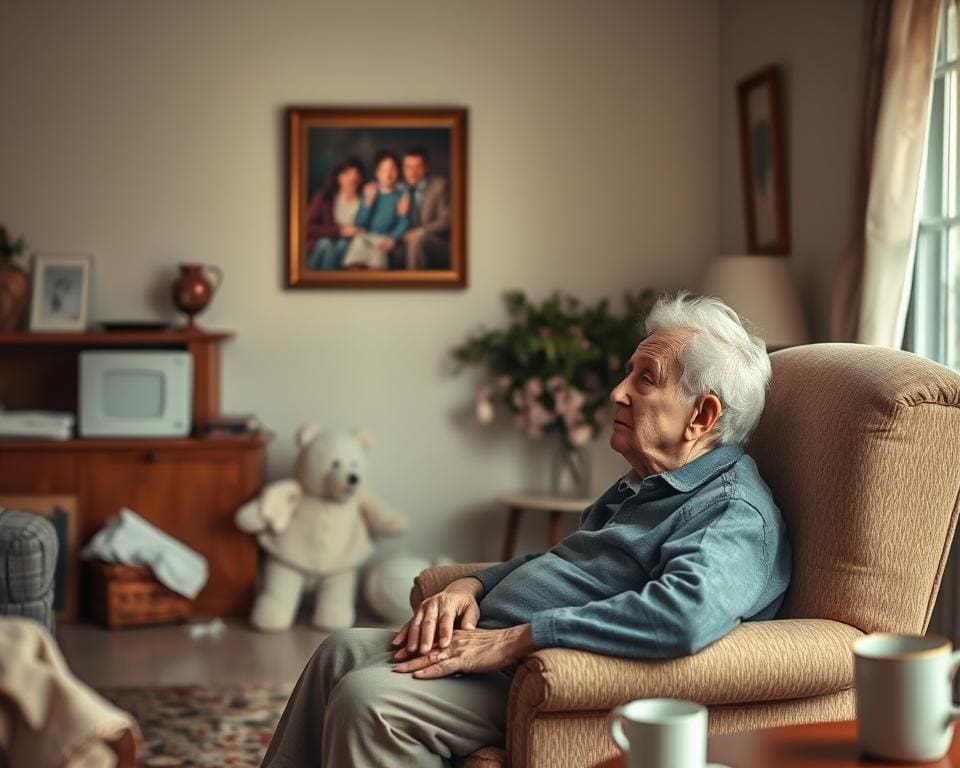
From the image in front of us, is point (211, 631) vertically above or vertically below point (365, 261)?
below

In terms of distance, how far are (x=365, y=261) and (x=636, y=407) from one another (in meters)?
2.91

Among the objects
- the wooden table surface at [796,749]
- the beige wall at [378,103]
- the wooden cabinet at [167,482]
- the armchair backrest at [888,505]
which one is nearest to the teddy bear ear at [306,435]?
the wooden cabinet at [167,482]

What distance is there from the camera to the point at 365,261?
4.98 meters

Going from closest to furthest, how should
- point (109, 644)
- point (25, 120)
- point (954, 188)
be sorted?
1. point (954, 188)
2. point (109, 644)
3. point (25, 120)

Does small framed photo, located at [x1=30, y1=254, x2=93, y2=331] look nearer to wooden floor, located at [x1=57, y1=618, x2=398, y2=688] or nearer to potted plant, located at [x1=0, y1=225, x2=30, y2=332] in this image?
potted plant, located at [x1=0, y1=225, x2=30, y2=332]

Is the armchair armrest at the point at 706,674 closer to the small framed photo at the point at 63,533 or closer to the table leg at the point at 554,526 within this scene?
the table leg at the point at 554,526

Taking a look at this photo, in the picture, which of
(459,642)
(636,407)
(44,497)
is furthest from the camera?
(44,497)

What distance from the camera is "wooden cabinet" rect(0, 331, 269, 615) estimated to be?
4621 mm

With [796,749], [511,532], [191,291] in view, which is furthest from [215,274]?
[796,749]

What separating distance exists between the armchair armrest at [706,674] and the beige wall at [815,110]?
203cm

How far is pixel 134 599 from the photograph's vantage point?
4520mm

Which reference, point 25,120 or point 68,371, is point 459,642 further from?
point 25,120

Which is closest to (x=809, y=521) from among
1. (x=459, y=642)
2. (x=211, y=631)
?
(x=459, y=642)

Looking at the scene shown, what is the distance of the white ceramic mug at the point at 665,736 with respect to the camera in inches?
48.6
